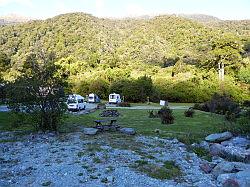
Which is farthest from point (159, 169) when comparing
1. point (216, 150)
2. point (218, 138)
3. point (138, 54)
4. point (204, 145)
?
point (138, 54)

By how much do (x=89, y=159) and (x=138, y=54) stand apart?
78912 mm

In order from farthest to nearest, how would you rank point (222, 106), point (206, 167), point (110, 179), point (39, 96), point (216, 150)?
point (222, 106), point (39, 96), point (216, 150), point (206, 167), point (110, 179)

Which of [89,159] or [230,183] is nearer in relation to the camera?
[230,183]

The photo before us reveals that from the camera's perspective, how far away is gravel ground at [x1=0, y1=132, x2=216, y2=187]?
35.7ft

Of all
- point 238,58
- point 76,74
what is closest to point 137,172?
point 238,58

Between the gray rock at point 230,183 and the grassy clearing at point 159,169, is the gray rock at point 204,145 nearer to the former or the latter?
the grassy clearing at point 159,169

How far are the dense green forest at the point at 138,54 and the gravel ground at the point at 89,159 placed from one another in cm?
883

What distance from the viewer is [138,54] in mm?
91000

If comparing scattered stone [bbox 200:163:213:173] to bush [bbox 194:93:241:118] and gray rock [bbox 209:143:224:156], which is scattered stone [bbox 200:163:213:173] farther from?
bush [bbox 194:93:241:118]

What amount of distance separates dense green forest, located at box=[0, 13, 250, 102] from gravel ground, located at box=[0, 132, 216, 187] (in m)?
8.83

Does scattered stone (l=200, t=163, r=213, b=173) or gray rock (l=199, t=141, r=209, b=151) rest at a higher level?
gray rock (l=199, t=141, r=209, b=151)

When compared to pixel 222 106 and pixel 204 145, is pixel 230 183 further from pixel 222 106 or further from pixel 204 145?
pixel 222 106


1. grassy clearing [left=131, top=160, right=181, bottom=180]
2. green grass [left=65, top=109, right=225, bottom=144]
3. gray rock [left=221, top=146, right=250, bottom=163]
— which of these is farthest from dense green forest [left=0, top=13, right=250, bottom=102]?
grassy clearing [left=131, top=160, right=181, bottom=180]

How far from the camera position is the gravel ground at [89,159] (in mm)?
10875
